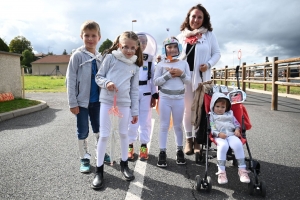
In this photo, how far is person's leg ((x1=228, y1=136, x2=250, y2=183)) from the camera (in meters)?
2.62

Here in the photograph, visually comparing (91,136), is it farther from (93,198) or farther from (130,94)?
(93,198)

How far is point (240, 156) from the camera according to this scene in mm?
2709

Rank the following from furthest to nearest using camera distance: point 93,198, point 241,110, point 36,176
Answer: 1. point 241,110
2. point 36,176
3. point 93,198

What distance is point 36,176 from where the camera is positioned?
116 inches

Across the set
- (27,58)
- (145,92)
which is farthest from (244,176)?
(27,58)

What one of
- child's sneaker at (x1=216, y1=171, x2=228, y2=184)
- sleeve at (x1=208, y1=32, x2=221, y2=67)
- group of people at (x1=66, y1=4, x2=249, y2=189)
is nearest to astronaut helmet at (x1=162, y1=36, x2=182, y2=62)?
group of people at (x1=66, y1=4, x2=249, y2=189)

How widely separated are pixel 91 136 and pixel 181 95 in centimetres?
227

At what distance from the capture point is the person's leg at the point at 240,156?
262cm

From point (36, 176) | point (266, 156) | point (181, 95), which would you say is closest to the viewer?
point (36, 176)

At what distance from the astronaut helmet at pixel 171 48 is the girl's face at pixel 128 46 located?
604 millimetres

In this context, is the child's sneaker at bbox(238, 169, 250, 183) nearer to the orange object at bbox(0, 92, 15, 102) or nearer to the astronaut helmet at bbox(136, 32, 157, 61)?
the astronaut helmet at bbox(136, 32, 157, 61)

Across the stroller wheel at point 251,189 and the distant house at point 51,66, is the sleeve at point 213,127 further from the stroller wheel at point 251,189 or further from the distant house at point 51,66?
the distant house at point 51,66

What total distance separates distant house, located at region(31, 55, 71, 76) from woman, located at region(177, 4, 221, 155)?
235ft

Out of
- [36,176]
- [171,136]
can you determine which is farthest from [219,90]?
[36,176]
